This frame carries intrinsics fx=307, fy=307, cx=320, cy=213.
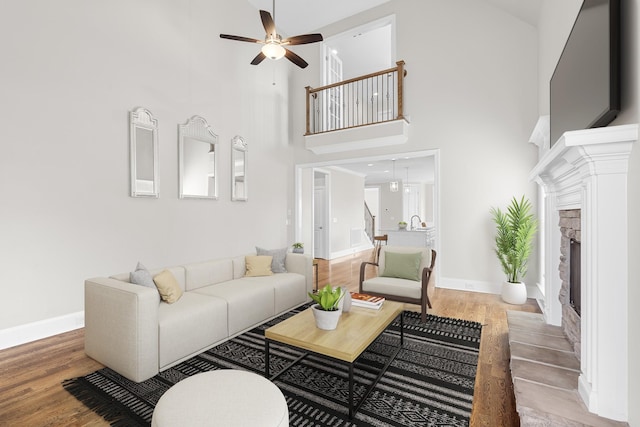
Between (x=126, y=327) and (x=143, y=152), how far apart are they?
2516 millimetres

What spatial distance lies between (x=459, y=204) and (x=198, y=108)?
4.39 metres

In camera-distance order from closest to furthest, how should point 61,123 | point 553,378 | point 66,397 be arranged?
point 553,378 < point 66,397 < point 61,123

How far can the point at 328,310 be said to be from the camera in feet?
7.47

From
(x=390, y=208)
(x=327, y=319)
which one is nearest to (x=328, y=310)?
(x=327, y=319)

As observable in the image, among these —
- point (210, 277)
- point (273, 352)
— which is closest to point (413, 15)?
point (210, 277)

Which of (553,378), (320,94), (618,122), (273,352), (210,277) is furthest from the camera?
(320,94)

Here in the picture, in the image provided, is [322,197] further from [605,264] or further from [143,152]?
[605,264]

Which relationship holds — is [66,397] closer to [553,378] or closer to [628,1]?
[553,378]

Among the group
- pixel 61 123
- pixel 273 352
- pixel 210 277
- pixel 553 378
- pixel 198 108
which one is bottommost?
pixel 273 352

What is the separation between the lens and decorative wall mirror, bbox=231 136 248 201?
528 centimetres

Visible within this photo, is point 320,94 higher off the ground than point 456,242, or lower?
higher

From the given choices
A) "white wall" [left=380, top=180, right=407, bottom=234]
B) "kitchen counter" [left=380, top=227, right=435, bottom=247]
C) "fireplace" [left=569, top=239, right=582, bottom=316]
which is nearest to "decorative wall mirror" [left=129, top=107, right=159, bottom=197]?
"fireplace" [left=569, top=239, right=582, bottom=316]

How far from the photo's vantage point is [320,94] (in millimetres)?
6406

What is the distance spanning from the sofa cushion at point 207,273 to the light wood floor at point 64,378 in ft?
3.55
